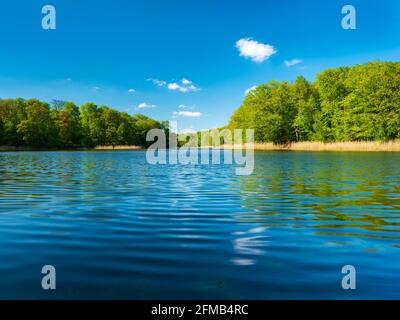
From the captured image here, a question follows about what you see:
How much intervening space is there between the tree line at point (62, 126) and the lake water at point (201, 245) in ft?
357

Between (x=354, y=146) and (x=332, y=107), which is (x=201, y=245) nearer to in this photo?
(x=354, y=146)

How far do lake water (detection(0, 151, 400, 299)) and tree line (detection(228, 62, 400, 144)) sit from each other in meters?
66.9

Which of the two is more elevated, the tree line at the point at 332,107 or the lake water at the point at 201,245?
the tree line at the point at 332,107

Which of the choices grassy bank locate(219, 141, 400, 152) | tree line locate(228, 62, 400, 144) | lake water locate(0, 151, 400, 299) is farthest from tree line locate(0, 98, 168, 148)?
lake water locate(0, 151, 400, 299)

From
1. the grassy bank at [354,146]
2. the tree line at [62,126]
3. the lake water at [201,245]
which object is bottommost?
the lake water at [201,245]

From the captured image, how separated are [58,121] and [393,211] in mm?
132401

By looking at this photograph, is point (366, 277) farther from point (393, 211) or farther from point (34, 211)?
point (34, 211)

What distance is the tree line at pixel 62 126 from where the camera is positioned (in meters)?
113

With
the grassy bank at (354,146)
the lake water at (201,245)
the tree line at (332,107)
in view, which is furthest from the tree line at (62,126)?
the lake water at (201,245)

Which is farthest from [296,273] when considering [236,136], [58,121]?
[58,121]

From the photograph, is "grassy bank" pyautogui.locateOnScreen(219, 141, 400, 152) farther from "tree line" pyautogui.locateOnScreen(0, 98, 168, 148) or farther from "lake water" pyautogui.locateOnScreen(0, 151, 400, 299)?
"tree line" pyautogui.locateOnScreen(0, 98, 168, 148)

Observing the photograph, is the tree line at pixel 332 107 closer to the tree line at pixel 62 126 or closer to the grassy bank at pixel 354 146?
the grassy bank at pixel 354 146

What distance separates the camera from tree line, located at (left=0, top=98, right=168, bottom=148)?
113375mm

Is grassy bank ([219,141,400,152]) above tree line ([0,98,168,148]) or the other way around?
the other way around
